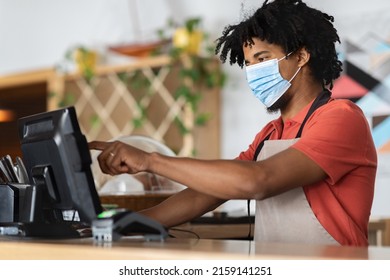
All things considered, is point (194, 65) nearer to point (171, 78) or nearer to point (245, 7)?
point (171, 78)

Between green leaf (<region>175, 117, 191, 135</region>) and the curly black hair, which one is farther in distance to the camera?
green leaf (<region>175, 117, 191, 135</region>)

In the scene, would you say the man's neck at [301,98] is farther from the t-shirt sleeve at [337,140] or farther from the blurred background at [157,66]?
the blurred background at [157,66]

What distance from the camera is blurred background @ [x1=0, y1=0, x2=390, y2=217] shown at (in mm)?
4512

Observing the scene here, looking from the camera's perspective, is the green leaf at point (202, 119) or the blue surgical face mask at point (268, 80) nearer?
the blue surgical face mask at point (268, 80)

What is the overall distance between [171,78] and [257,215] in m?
2.95

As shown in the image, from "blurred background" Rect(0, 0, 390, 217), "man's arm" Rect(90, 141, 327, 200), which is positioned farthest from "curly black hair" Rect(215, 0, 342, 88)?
"blurred background" Rect(0, 0, 390, 217)

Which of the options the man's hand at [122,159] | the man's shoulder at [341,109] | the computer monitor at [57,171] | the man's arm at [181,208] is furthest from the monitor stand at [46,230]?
the man's shoulder at [341,109]

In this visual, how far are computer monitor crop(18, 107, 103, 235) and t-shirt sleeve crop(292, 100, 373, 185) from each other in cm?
53

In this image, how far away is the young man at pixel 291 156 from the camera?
1.91 metres

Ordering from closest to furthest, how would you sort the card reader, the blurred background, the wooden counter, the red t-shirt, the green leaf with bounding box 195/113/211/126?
the wooden counter
the card reader
the red t-shirt
the blurred background
the green leaf with bounding box 195/113/211/126

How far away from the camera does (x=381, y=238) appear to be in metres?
3.74

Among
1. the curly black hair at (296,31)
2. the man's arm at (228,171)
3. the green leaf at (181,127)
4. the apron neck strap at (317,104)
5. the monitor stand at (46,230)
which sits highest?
the curly black hair at (296,31)

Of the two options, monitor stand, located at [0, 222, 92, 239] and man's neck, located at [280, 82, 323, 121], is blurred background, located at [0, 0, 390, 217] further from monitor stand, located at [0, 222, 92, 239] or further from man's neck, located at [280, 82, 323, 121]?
monitor stand, located at [0, 222, 92, 239]

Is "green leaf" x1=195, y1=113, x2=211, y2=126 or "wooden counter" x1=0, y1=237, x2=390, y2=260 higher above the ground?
"wooden counter" x1=0, y1=237, x2=390, y2=260
